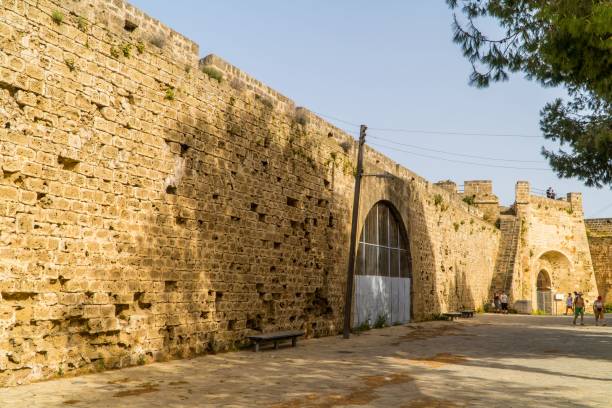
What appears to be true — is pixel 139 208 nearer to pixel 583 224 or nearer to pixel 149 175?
pixel 149 175

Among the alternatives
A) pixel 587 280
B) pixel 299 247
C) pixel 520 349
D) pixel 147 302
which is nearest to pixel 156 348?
pixel 147 302

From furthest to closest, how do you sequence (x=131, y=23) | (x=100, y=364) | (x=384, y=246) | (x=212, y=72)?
(x=384, y=246) < (x=212, y=72) < (x=131, y=23) < (x=100, y=364)

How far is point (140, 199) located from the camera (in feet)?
27.5

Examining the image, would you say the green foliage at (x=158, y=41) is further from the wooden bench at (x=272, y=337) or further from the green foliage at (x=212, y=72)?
the wooden bench at (x=272, y=337)

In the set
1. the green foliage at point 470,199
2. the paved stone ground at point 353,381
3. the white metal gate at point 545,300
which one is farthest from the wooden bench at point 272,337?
the white metal gate at point 545,300

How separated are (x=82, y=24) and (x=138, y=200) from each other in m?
2.59

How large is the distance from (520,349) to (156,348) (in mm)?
7842

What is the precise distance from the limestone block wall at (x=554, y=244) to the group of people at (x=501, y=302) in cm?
333

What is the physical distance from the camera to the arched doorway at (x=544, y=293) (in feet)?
Answer: 111

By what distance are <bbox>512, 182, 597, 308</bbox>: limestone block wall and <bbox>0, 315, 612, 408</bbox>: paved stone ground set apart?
69.5ft

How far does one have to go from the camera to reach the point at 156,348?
8.48m

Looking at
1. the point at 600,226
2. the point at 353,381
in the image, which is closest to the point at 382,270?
the point at 353,381

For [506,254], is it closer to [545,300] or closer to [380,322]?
[545,300]

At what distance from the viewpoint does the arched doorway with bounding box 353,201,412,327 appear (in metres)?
15.9
